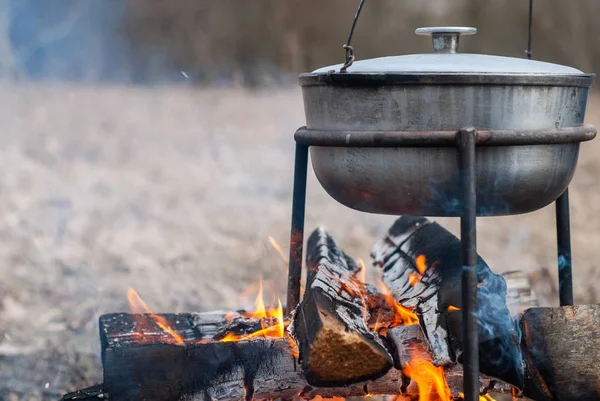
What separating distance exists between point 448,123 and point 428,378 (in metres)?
0.79

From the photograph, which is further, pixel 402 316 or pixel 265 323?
pixel 265 323

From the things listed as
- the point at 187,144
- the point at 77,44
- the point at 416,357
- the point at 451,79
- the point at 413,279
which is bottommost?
the point at 416,357

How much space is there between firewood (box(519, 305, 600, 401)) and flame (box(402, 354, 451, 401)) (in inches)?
10.6

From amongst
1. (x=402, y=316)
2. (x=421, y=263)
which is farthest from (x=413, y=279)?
(x=402, y=316)

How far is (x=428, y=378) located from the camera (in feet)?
7.20

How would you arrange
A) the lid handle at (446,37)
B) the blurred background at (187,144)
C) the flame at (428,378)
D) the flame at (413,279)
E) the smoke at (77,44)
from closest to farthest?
the flame at (428,378)
the lid handle at (446,37)
the flame at (413,279)
the blurred background at (187,144)
the smoke at (77,44)

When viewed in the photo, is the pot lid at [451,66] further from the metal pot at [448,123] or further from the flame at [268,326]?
the flame at [268,326]

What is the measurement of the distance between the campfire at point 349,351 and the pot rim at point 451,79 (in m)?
0.68

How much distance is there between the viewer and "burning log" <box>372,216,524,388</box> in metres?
2.18

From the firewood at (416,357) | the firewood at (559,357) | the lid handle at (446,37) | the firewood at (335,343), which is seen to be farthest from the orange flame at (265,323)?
the lid handle at (446,37)

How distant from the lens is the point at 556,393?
2215 mm

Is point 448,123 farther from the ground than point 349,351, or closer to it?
farther from the ground

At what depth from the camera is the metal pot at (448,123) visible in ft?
6.65

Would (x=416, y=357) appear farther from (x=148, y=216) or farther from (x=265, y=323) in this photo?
(x=148, y=216)
